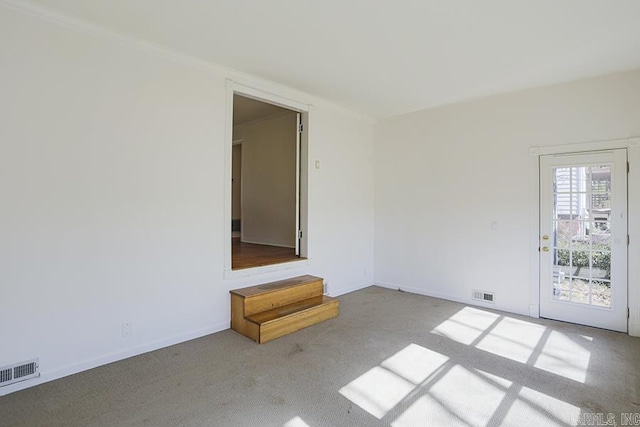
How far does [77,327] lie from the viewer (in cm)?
266

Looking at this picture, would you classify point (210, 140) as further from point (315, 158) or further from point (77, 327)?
point (77, 327)

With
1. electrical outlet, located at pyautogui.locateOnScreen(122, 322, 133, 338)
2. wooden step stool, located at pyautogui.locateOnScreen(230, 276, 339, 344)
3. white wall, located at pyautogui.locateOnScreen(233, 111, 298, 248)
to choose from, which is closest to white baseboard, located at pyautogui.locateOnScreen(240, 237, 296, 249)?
white wall, located at pyautogui.locateOnScreen(233, 111, 298, 248)

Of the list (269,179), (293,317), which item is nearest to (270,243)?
(269,179)

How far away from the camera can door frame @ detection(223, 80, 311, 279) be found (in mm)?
3592

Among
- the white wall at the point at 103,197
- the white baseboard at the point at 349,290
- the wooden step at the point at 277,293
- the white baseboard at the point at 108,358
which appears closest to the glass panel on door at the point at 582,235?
the white baseboard at the point at 349,290

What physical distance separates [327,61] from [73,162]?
2.39 m

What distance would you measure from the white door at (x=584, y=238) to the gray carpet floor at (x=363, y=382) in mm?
300

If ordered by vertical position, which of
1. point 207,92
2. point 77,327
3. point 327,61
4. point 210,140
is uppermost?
point 327,61

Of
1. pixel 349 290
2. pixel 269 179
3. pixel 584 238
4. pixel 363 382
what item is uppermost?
pixel 269 179

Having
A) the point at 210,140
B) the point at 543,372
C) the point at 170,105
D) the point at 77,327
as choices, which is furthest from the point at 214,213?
the point at 543,372

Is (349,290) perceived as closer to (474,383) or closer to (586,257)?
(474,383)

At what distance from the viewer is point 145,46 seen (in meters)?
2.98

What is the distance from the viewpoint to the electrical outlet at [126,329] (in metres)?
2.89

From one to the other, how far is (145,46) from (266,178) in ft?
11.0
